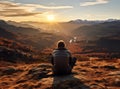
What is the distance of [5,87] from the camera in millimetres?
14922

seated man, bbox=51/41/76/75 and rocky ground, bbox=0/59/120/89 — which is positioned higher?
seated man, bbox=51/41/76/75

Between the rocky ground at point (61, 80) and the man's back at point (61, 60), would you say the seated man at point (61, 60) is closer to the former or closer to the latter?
the man's back at point (61, 60)

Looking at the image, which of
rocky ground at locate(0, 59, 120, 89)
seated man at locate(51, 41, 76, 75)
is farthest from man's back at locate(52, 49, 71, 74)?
rocky ground at locate(0, 59, 120, 89)

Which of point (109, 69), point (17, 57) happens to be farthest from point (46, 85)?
point (17, 57)

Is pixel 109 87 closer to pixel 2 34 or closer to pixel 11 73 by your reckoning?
pixel 11 73

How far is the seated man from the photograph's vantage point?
44.7 feet

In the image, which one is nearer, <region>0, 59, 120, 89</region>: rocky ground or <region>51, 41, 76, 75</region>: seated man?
<region>0, 59, 120, 89</region>: rocky ground

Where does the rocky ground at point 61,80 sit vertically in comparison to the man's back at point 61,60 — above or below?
below

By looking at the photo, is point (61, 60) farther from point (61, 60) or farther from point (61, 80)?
point (61, 80)

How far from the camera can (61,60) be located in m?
13.6

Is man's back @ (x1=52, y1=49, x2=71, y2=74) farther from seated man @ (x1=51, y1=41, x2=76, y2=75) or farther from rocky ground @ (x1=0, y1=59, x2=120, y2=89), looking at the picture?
rocky ground @ (x1=0, y1=59, x2=120, y2=89)

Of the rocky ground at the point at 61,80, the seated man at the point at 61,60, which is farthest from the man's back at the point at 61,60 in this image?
the rocky ground at the point at 61,80

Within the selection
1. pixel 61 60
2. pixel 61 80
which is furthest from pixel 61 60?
pixel 61 80

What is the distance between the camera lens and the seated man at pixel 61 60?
44.7 feet
